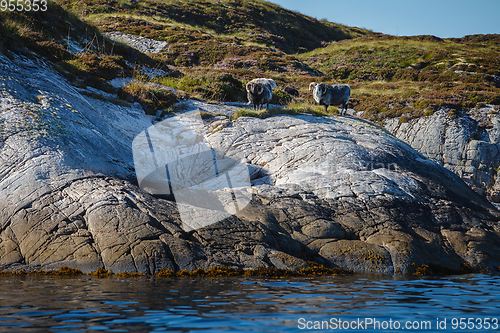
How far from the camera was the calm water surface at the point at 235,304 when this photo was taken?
456 cm

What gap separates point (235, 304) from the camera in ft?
18.3

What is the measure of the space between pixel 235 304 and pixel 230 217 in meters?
4.20

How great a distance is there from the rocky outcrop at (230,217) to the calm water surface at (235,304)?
3.36 ft

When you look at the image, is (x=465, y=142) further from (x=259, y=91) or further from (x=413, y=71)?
(x=413, y=71)

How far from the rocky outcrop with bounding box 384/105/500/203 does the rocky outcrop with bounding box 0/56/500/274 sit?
10752mm

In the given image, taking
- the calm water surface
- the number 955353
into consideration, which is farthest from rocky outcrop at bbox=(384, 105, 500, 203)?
the number 955353

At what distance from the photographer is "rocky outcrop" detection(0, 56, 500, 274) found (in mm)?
8367

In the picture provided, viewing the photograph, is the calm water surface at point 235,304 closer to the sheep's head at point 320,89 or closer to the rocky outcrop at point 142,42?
the sheep's head at point 320,89

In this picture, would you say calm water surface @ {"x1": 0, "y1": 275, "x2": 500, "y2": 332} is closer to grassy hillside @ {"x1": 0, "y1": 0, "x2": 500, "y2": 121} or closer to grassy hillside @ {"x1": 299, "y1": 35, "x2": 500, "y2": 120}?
grassy hillside @ {"x1": 0, "y1": 0, "x2": 500, "y2": 121}

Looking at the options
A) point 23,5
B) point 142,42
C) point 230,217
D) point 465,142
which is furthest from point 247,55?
point 230,217

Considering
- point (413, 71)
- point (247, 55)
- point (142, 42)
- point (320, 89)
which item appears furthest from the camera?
point (247, 55)

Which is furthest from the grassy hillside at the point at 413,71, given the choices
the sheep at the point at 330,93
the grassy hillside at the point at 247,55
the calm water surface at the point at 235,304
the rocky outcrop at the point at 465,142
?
the calm water surface at the point at 235,304

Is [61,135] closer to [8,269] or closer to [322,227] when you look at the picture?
[8,269]

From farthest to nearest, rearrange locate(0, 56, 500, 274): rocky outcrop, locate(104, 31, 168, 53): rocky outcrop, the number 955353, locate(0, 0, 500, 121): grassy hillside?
1. locate(104, 31, 168, 53): rocky outcrop
2. locate(0, 0, 500, 121): grassy hillside
3. the number 955353
4. locate(0, 56, 500, 274): rocky outcrop
